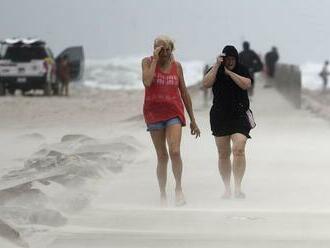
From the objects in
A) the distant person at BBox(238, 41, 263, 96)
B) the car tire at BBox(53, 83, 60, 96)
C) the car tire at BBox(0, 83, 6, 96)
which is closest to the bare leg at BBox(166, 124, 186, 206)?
the distant person at BBox(238, 41, 263, 96)

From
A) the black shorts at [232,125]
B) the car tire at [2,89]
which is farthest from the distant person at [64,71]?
the black shorts at [232,125]

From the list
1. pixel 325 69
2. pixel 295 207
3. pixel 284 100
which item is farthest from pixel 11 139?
pixel 325 69

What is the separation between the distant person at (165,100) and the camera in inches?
369

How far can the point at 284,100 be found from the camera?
28.4 meters

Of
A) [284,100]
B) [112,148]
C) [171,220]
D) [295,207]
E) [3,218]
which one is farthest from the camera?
[284,100]

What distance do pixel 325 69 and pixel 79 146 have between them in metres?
33.4

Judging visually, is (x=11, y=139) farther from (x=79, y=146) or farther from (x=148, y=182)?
(x=148, y=182)

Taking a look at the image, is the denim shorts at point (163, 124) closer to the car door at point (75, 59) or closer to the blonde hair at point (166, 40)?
the blonde hair at point (166, 40)

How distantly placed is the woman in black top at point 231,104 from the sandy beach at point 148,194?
47cm

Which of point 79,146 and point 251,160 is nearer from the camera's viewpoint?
point 251,160

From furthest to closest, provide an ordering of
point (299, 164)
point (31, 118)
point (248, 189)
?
1. point (31, 118)
2. point (299, 164)
3. point (248, 189)

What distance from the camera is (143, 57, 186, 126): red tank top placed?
9.47 m

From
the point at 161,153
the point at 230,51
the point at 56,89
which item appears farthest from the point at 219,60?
the point at 56,89

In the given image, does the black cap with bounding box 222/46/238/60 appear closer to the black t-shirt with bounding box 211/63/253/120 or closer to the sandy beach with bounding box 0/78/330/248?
the black t-shirt with bounding box 211/63/253/120
